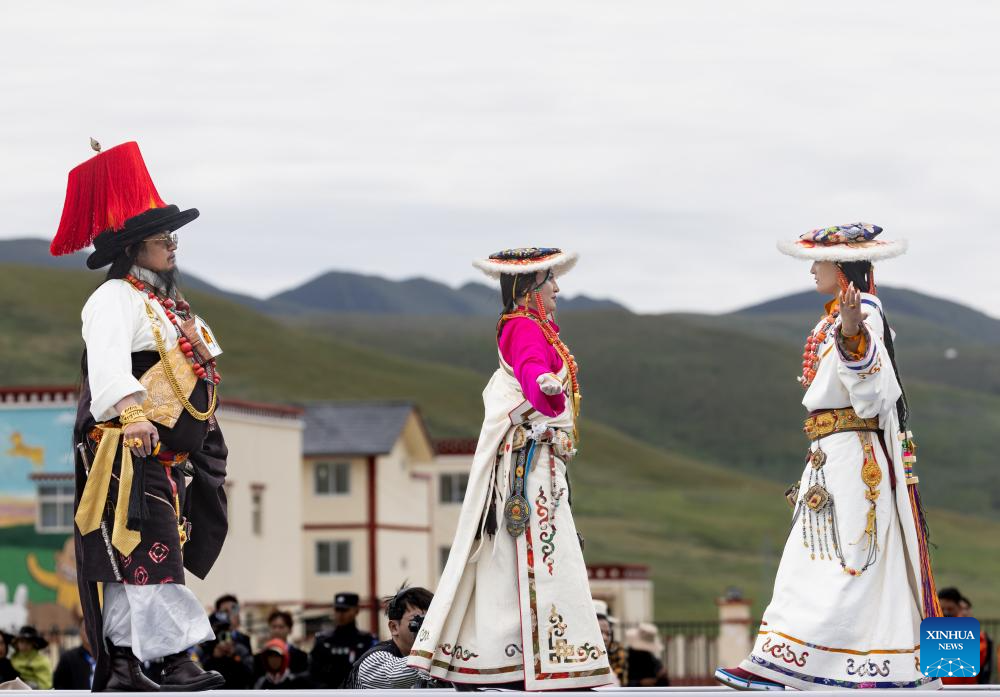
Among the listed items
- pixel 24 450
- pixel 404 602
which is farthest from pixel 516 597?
pixel 24 450

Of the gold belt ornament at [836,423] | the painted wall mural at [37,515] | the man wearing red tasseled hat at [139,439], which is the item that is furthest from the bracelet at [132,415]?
the painted wall mural at [37,515]

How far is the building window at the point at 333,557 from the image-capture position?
50.2 metres

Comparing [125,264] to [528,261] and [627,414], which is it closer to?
[528,261]

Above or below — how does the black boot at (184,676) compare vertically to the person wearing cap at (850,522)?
below

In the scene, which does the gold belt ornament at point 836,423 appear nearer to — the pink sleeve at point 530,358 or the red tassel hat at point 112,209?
the pink sleeve at point 530,358

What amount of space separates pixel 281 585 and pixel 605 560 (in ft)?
151

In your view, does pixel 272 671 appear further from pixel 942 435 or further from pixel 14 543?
pixel 942 435

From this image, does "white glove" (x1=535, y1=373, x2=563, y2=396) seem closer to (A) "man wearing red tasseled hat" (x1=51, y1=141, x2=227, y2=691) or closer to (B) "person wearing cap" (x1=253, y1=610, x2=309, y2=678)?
(A) "man wearing red tasseled hat" (x1=51, y1=141, x2=227, y2=691)

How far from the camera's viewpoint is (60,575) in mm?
37281

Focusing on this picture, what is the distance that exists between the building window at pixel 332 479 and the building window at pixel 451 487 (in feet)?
19.1

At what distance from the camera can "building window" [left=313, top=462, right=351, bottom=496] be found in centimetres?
4978

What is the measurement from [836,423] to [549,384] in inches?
52.7

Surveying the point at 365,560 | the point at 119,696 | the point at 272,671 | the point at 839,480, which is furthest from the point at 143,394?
the point at 365,560

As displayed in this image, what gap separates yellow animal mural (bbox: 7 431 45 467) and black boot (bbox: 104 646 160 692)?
29.4 m
